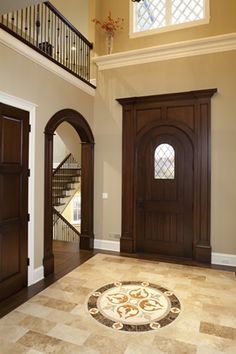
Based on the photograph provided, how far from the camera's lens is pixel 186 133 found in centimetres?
473

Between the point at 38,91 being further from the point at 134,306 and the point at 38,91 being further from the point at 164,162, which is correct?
the point at 134,306

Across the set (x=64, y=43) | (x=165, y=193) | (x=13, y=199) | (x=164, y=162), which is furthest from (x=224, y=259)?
(x=64, y=43)

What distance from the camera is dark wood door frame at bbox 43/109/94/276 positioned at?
3971 mm

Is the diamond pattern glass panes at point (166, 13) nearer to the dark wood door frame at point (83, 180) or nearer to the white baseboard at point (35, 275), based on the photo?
the dark wood door frame at point (83, 180)

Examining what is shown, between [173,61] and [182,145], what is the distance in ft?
5.44

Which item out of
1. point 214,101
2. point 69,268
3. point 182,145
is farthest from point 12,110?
point 214,101

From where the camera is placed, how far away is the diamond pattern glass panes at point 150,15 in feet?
16.6

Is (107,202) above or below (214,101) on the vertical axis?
below

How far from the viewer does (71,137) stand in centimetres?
725

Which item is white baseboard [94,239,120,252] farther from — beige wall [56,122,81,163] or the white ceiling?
the white ceiling

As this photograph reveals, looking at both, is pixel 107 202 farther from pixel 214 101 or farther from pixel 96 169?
pixel 214 101

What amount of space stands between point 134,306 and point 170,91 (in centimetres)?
382

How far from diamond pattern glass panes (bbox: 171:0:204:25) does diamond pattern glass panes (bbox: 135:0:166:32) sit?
22cm

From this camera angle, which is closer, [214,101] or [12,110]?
[12,110]
